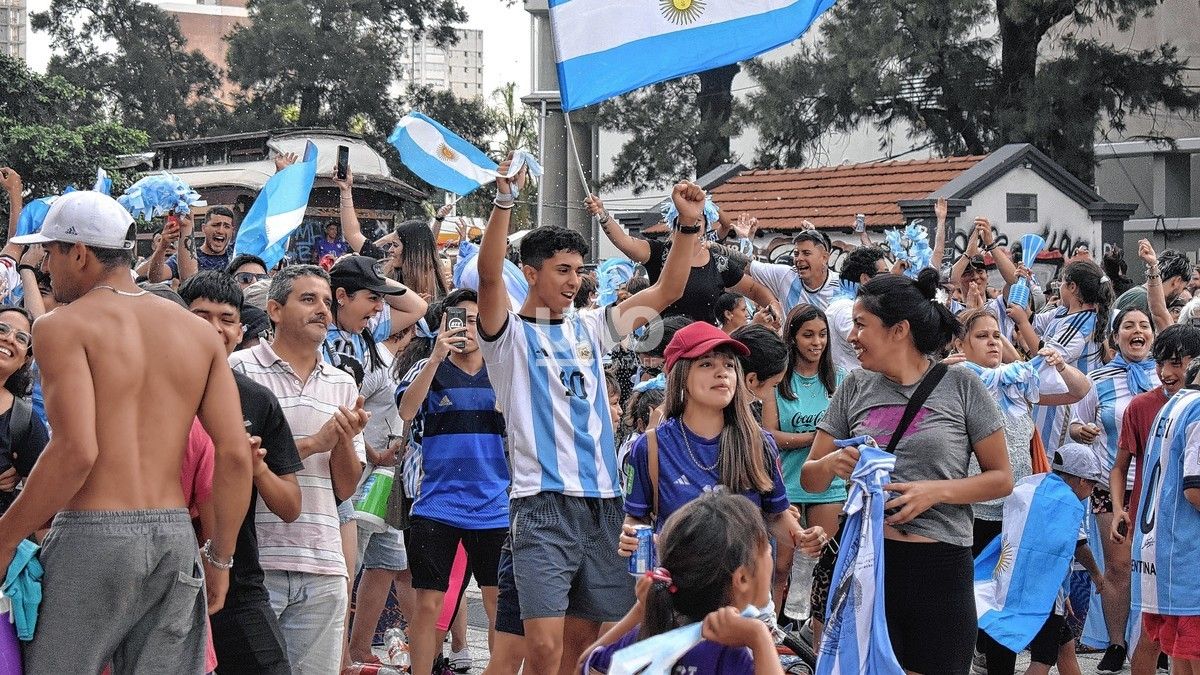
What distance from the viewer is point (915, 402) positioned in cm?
532

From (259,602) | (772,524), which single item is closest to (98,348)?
(259,602)

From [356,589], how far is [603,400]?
2885 mm

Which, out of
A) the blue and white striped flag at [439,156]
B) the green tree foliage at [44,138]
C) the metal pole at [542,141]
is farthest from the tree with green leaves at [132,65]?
the blue and white striped flag at [439,156]

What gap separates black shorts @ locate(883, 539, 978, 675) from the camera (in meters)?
5.25

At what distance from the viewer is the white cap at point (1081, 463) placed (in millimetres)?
8617

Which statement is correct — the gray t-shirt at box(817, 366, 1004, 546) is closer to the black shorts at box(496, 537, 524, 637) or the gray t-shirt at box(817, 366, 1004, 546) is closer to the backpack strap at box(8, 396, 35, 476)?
the black shorts at box(496, 537, 524, 637)

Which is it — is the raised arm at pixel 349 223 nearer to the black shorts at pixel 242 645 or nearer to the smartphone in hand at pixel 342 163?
the smartphone in hand at pixel 342 163

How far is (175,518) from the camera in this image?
4.55m

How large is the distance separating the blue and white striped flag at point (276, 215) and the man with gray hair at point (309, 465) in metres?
4.15

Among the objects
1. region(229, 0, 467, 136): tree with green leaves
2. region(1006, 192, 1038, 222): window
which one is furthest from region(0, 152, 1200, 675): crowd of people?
region(229, 0, 467, 136): tree with green leaves

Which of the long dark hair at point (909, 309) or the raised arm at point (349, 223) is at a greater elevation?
the raised arm at point (349, 223)

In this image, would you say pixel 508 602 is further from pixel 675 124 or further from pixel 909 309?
pixel 675 124

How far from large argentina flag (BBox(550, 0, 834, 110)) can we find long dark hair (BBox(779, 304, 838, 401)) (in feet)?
4.21

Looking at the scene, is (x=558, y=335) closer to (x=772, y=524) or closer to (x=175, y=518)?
(x=772, y=524)
